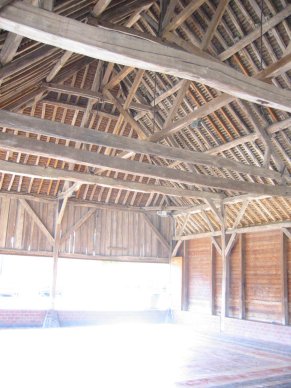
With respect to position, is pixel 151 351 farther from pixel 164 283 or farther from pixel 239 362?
pixel 164 283

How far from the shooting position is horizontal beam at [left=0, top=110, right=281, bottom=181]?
5.84 meters

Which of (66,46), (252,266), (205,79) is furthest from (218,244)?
(66,46)

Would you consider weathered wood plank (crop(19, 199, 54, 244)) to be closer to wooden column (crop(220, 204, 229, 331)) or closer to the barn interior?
the barn interior

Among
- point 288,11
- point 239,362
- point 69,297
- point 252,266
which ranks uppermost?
point 288,11

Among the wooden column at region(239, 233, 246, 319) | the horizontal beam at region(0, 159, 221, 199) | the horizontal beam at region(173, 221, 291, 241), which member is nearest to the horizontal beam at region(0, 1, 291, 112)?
the horizontal beam at region(0, 159, 221, 199)

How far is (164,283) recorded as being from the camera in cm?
1510

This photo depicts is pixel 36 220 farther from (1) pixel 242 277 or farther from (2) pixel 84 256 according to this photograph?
(1) pixel 242 277

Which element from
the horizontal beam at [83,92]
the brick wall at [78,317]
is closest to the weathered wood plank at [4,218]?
the brick wall at [78,317]

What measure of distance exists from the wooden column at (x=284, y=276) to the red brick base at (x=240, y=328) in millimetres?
371

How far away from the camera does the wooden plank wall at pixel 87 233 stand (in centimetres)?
1271

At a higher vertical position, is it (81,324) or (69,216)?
(69,216)

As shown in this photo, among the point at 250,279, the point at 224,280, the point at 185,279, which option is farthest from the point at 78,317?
the point at 250,279

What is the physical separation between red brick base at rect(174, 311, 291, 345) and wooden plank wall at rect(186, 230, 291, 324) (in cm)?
36

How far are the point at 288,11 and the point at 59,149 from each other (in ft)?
14.1
